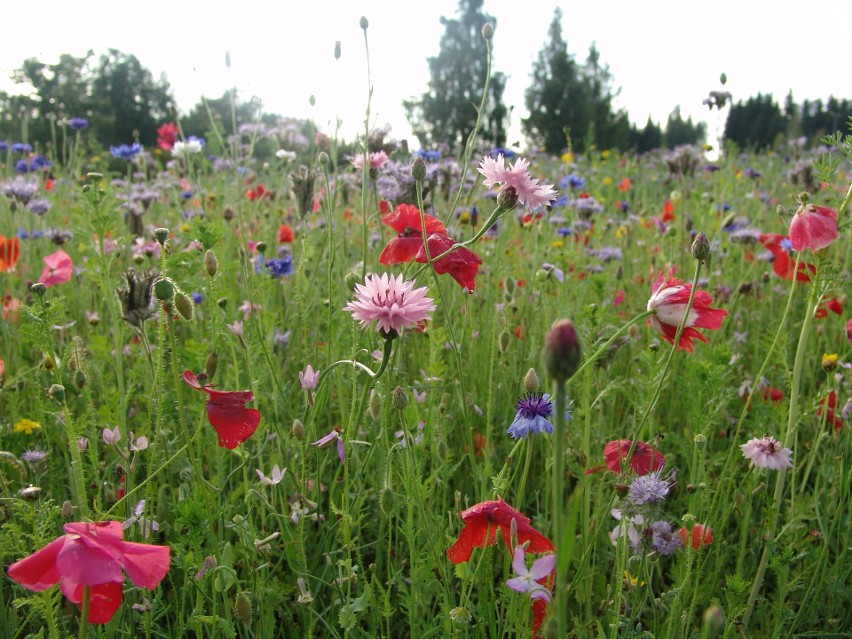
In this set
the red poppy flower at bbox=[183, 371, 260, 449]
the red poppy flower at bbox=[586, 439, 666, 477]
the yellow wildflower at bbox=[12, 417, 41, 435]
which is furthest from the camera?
the yellow wildflower at bbox=[12, 417, 41, 435]

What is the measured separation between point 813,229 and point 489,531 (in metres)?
0.79

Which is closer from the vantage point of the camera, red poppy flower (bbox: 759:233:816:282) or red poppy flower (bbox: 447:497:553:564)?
red poppy flower (bbox: 447:497:553:564)

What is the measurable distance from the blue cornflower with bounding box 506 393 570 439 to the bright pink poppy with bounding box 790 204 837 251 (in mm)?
548

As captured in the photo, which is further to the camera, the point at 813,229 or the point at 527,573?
the point at 813,229

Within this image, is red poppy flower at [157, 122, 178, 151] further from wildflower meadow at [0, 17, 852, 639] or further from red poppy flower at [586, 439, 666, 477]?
red poppy flower at [586, 439, 666, 477]

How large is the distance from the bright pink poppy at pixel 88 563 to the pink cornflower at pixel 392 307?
38cm

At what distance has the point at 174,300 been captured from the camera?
100 centimetres

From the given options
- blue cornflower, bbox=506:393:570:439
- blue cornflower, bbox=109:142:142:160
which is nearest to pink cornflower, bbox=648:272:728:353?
blue cornflower, bbox=506:393:570:439

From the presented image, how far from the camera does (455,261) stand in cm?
112

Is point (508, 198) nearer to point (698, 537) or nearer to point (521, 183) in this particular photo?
point (521, 183)

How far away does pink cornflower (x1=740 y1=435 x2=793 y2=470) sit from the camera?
1161 millimetres

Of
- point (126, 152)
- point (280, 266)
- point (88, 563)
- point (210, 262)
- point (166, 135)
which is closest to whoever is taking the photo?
point (88, 563)

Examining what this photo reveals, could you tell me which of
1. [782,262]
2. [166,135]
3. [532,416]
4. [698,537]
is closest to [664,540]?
[698,537]

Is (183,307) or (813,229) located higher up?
(813,229)
